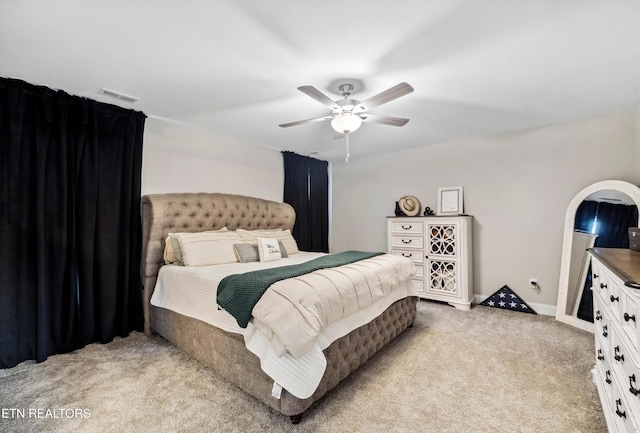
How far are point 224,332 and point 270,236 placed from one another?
5.96 feet

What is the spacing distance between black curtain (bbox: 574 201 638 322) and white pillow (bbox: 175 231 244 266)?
3.79 m

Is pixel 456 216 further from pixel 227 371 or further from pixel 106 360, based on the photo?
pixel 106 360

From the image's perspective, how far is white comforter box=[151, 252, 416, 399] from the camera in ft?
5.39

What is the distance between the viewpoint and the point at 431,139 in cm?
414

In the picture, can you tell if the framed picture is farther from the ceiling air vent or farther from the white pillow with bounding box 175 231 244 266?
the ceiling air vent

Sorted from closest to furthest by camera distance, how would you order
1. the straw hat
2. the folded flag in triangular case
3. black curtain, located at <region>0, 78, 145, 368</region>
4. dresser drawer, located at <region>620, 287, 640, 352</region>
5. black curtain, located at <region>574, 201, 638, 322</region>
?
1. dresser drawer, located at <region>620, 287, 640, 352</region>
2. black curtain, located at <region>0, 78, 145, 368</region>
3. black curtain, located at <region>574, 201, 638, 322</region>
4. the folded flag in triangular case
5. the straw hat

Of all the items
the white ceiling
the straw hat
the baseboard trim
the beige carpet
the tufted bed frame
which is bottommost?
the beige carpet

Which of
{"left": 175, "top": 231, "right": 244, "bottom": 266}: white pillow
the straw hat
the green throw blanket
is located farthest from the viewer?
the straw hat

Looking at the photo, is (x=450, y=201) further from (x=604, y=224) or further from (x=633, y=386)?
(x=633, y=386)

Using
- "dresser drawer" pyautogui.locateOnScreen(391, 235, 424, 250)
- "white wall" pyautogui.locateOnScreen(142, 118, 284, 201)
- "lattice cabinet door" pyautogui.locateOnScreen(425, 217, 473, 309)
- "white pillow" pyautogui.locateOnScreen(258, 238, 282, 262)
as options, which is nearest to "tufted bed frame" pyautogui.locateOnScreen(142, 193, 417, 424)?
"white wall" pyautogui.locateOnScreen(142, 118, 284, 201)

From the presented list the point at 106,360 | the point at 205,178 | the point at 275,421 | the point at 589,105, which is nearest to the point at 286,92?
the point at 205,178

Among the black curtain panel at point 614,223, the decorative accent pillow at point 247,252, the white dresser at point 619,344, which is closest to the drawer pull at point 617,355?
the white dresser at point 619,344

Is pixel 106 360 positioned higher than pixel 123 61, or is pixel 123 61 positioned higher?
pixel 123 61

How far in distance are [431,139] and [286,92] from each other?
8.00ft
